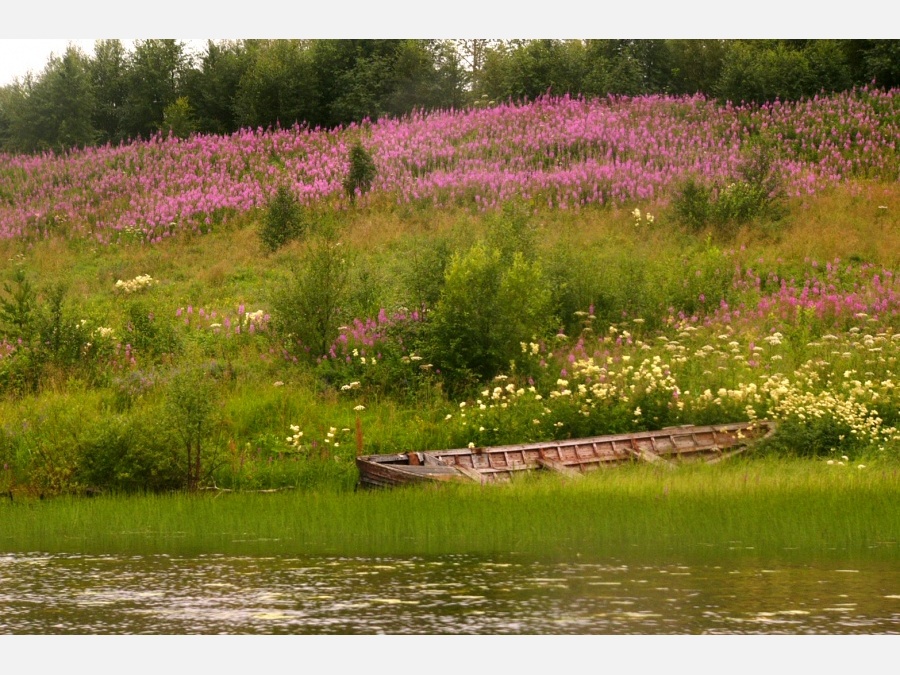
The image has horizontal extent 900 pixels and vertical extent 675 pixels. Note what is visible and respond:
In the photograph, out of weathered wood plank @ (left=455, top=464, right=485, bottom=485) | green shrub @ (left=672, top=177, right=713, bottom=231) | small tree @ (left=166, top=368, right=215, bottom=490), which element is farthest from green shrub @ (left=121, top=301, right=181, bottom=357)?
green shrub @ (left=672, top=177, right=713, bottom=231)

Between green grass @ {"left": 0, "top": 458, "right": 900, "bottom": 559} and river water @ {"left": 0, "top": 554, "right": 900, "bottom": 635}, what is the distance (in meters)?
0.87

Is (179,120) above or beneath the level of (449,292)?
above

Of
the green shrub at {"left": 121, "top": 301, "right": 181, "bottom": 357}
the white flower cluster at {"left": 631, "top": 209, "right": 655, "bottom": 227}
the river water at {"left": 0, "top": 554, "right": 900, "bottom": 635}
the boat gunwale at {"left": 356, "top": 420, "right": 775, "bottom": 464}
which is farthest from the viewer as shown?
the white flower cluster at {"left": 631, "top": 209, "right": 655, "bottom": 227}

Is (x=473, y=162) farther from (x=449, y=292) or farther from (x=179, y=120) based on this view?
(x=449, y=292)

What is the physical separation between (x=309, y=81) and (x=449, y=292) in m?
25.6

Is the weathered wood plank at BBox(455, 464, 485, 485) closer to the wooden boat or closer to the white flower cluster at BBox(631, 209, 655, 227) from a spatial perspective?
the wooden boat

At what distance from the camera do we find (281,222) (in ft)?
114

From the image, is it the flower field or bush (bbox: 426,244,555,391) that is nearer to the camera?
bush (bbox: 426,244,555,391)

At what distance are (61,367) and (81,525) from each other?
Result: 9.13 metres

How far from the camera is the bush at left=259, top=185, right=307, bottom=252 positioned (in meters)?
34.6

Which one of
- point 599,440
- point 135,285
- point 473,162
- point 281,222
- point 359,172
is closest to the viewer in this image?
point 599,440

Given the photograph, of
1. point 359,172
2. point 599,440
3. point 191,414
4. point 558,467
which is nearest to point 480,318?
point 599,440

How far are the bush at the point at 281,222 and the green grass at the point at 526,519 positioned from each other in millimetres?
18108
